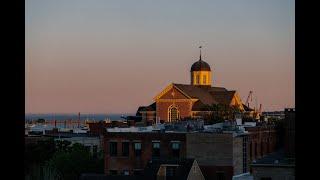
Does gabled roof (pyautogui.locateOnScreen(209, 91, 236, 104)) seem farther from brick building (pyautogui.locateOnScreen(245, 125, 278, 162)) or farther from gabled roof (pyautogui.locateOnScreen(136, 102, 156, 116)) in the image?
brick building (pyautogui.locateOnScreen(245, 125, 278, 162))

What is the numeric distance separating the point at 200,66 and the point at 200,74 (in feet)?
4.60

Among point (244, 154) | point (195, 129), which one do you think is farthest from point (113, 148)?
point (244, 154)

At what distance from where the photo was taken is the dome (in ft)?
298

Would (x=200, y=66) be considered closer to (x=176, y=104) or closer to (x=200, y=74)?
(x=200, y=74)

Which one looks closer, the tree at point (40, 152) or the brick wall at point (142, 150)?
the brick wall at point (142, 150)

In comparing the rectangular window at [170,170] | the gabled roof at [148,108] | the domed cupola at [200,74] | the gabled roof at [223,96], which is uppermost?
the domed cupola at [200,74]

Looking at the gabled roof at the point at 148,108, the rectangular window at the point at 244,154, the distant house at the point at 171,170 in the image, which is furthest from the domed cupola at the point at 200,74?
the distant house at the point at 171,170

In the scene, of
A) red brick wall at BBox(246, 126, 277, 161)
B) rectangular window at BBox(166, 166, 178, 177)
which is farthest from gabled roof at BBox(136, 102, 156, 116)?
rectangular window at BBox(166, 166, 178, 177)

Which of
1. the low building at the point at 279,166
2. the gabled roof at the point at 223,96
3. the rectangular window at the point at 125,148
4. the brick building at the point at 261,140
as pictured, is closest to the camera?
the low building at the point at 279,166

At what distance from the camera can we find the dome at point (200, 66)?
90.9 meters

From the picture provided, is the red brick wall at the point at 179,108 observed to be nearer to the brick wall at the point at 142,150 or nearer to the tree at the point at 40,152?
the tree at the point at 40,152
